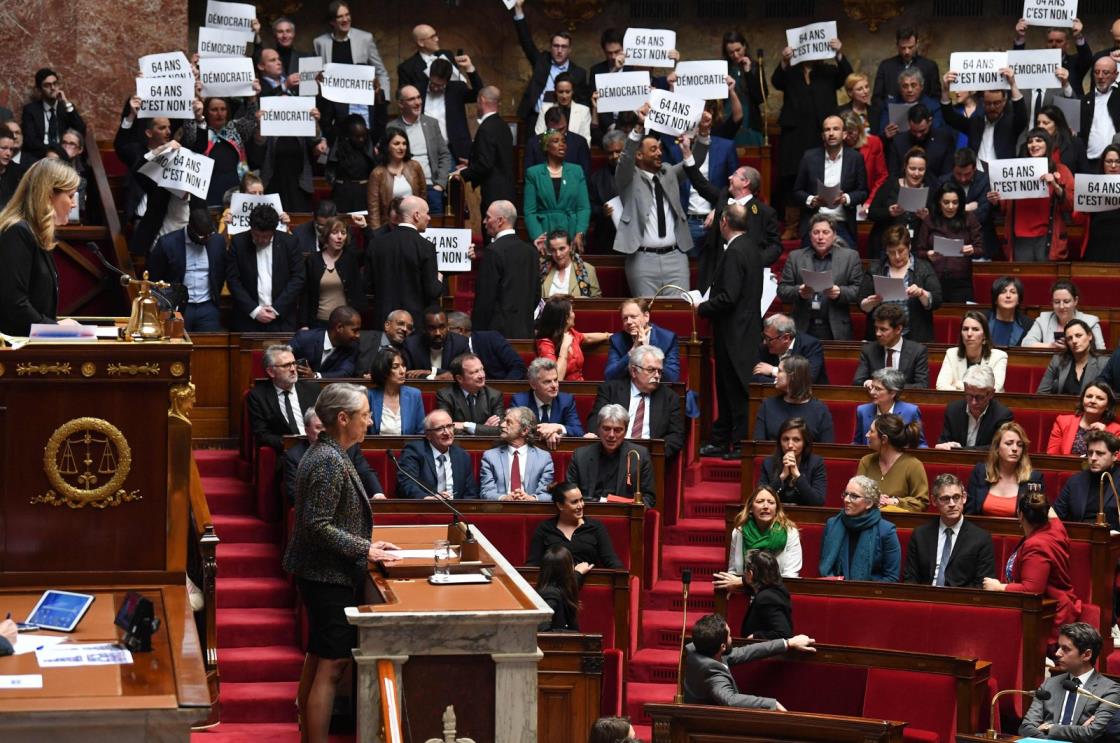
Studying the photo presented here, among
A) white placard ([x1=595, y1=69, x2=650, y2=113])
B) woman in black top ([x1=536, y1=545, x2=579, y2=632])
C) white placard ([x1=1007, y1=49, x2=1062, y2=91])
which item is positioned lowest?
woman in black top ([x1=536, y1=545, x2=579, y2=632])

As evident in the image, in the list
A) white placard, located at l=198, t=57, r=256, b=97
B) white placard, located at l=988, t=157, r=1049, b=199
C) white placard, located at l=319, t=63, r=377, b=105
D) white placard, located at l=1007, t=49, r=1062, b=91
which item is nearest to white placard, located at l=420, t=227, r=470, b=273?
white placard, located at l=319, t=63, r=377, b=105

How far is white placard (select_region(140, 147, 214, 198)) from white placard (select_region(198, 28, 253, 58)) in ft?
4.37

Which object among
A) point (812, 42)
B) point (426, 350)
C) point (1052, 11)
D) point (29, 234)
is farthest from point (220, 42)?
point (29, 234)

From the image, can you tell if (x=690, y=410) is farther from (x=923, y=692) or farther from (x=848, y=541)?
(x=923, y=692)

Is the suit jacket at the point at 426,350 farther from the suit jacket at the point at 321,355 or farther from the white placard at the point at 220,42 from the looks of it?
the white placard at the point at 220,42

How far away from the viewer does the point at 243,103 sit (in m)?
10.8

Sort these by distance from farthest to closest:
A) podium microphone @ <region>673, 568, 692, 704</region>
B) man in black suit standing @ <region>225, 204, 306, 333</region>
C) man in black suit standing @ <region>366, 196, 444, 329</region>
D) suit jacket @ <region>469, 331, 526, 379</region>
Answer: man in black suit standing @ <region>225, 204, 306, 333</region>
man in black suit standing @ <region>366, 196, 444, 329</region>
suit jacket @ <region>469, 331, 526, 379</region>
podium microphone @ <region>673, 568, 692, 704</region>

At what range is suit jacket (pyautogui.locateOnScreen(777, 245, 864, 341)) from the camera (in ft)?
30.3

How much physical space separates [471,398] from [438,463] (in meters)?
0.62

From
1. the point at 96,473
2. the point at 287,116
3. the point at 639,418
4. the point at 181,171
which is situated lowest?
the point at 639,418

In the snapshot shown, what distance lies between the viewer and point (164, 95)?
1015cm

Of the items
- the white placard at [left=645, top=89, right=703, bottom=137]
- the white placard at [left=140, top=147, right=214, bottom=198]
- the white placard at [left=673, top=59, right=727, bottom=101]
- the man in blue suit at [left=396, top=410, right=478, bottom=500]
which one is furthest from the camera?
the white placard at [left=673, top=59, right=727, bottom=101]

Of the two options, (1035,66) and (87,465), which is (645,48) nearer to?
(1035,66)

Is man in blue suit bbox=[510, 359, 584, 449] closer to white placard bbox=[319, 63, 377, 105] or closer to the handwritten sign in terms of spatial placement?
the handwritten sign
